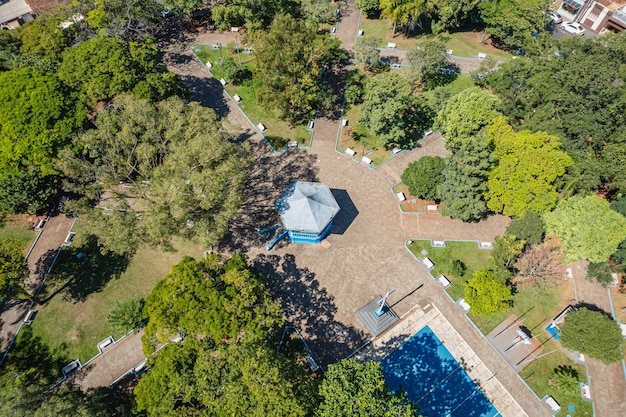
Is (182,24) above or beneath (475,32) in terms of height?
beneath

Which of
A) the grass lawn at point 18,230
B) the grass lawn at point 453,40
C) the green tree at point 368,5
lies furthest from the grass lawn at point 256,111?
the grass lawn at point 18,230

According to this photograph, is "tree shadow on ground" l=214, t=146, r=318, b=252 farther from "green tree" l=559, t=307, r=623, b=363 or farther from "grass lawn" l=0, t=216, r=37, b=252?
"green tree" l=559, t=307, r=623, b=363

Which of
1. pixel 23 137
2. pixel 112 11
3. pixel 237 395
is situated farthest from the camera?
pixel 112 11

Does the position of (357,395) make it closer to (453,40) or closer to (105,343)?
(105,343)

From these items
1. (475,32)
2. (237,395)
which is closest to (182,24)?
(475,32)

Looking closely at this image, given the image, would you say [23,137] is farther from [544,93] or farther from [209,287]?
[544,93]

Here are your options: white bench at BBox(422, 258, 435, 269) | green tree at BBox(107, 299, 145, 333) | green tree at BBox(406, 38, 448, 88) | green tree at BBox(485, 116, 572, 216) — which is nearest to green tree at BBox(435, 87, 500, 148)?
green tree at BBox(485, 116, 572, 216)
